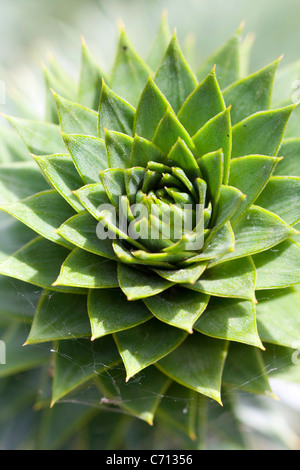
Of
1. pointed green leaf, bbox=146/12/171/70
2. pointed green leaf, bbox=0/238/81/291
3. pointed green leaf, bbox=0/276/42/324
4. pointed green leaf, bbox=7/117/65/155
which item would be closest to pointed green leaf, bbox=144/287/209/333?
pointed green leaf, bbox=0/238/81/291

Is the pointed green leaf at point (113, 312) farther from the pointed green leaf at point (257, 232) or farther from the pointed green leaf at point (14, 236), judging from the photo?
the pointed green leaf at point (14, 236)

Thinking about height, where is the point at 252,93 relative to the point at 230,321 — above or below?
above

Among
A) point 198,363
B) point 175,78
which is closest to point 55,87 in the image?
point 175,78

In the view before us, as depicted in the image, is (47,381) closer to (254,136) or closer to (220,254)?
(220,254)

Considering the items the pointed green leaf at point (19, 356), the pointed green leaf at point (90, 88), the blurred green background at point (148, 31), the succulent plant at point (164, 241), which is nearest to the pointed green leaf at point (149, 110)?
the succulent plant at point (164, 241)

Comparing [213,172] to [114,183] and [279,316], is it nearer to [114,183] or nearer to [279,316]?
[114,183]
